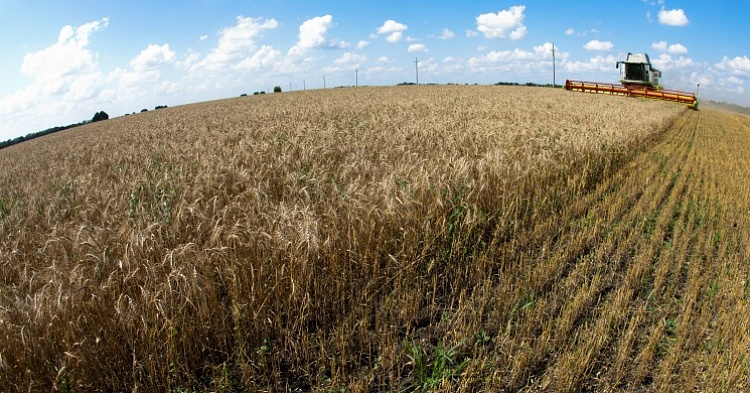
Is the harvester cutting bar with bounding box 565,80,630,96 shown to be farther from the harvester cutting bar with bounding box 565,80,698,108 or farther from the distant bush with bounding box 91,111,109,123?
the distant bush with bounding box 91,111,109,123

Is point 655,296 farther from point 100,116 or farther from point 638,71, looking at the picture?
point 100,116

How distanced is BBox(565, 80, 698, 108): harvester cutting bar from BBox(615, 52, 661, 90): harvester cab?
62 cm

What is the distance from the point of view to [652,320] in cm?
364

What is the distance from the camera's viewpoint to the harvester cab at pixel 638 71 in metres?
36.2

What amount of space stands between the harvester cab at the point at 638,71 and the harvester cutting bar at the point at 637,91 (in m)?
0.62

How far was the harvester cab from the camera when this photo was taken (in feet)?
119

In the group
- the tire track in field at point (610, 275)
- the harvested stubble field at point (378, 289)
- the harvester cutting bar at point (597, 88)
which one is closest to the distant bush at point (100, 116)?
the harvester cutting bar at point (597, 88)

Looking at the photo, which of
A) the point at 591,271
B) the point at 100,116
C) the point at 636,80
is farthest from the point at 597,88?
the point at 100,116

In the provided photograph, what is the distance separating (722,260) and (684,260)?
1.23ft

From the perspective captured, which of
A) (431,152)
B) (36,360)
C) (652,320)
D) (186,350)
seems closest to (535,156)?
(431,152)

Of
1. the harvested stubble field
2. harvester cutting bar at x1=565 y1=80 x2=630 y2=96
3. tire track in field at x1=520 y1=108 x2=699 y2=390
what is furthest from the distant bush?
tire track in field at x1=520 y1=108 x2=699 y2=390

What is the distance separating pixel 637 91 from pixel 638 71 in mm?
3624

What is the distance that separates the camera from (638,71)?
3662 cm

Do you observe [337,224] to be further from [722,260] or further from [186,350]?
[722,260]
